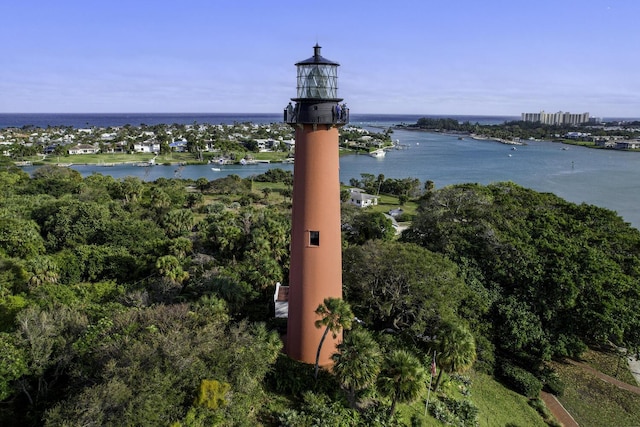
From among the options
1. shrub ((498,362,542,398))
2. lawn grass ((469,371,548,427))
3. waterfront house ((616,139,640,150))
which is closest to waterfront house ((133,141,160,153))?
shrub ((498,362,542,398))

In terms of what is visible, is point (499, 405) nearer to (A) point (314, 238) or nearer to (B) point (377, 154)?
(A) point (314, 238)

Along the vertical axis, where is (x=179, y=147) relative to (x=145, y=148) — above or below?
above

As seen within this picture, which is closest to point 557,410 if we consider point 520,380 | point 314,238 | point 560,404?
point 560,404

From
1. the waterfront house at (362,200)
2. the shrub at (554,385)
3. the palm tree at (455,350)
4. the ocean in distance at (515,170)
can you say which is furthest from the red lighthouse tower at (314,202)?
the ocean in distance at (515,170)

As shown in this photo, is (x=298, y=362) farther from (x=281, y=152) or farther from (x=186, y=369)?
(x=281, y=152)

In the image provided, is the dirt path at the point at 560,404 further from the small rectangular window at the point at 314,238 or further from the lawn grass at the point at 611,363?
the small rectangular window at the point at 314,238

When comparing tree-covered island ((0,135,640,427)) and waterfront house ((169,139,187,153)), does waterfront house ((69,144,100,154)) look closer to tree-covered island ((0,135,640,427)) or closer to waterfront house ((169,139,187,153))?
waterfront house ((169,139,187,153))
